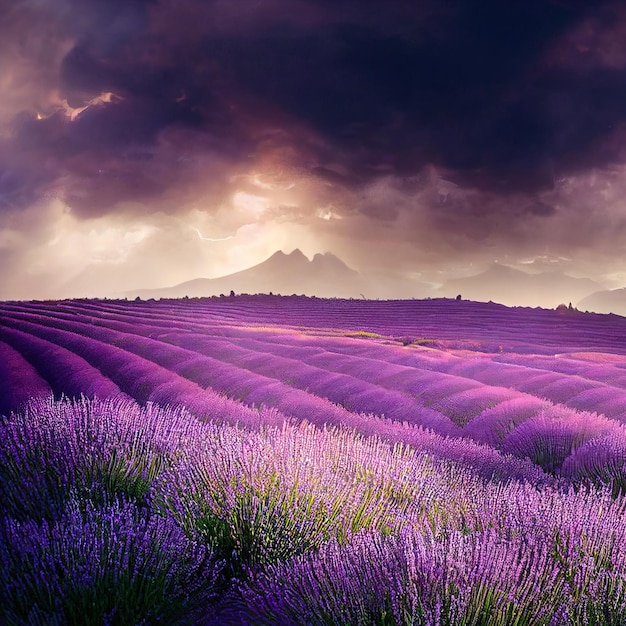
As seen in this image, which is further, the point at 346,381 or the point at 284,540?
the point at 346,381

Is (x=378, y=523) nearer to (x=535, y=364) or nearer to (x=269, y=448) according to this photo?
(x=269, y=448)

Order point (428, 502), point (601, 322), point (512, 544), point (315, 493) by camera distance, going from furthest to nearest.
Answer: point (601, 322), point (428, 502), point (315, 493), point (512, 544)

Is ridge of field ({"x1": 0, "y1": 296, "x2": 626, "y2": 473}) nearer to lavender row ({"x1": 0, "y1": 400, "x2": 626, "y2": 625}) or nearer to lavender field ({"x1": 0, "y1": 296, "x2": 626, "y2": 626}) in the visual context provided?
lavender field ({"x1": 0, "y1": 296, "x2": 626, "y2": 626})

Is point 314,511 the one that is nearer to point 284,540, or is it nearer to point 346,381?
point 284,540

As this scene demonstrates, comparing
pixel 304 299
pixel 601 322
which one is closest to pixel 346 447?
pixel 601 322

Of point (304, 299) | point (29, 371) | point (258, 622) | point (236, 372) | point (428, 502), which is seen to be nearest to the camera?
point (258, 622)

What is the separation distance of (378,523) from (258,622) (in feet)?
2.81

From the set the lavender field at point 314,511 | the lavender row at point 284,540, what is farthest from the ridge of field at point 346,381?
the lavender row at point 284,540

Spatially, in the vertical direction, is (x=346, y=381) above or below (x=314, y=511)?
above

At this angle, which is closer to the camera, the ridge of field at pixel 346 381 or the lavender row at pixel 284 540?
the lavender row at pixel 284 540

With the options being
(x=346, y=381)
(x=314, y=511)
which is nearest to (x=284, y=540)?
(x=314, y=511)

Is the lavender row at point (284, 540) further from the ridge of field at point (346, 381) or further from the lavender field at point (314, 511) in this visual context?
the ridge of field at point (346, 381)

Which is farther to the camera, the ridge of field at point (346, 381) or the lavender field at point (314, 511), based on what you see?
the ridge of field at point (346, 381)

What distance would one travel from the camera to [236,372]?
6.65 metres
